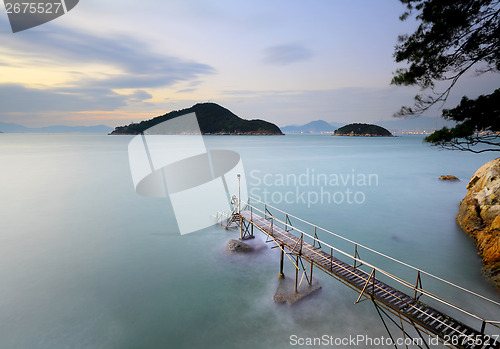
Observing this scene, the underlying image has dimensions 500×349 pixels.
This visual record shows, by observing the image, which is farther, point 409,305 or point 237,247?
point 237,247

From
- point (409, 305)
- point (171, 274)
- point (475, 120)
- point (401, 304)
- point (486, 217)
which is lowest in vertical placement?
point (171, 274)

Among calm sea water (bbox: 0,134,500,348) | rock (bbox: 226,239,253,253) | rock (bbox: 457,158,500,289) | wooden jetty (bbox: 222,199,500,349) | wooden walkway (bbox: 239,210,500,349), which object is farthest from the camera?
rock (bbox: 226,239,253,253)

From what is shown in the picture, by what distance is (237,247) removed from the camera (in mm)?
16328

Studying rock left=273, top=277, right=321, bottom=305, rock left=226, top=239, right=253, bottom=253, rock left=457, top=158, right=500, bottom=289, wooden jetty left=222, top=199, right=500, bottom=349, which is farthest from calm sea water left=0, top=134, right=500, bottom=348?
wooden jetty left=222, top=199, right=500, bottom=349

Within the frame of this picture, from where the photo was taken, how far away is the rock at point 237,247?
16203mm

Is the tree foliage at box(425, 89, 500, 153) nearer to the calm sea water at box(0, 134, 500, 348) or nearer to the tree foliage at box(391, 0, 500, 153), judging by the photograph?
the tree foliage at box(391, 0, 500, 153)

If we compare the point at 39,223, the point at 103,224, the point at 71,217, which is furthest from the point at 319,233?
the point at 39,223

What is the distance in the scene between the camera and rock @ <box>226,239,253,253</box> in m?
16.2

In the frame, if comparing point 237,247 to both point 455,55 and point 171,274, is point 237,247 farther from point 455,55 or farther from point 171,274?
point 455,55

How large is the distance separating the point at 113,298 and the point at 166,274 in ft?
9.39

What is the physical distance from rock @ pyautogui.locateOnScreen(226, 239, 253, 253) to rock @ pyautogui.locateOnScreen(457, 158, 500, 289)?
43.0ft

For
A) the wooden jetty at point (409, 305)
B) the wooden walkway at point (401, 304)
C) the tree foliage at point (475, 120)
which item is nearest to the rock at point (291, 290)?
the wooden jetty at point (409, 305)

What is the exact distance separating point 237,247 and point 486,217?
55.8 ft

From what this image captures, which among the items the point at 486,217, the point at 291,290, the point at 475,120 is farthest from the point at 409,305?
the point at 486,217
